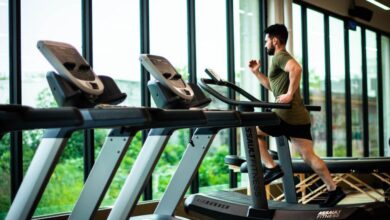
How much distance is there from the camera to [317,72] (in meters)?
7.68

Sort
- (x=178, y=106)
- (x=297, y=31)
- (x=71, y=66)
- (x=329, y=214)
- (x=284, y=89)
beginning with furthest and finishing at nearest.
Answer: (x=297, y=31) < (x=284, y=89) < (x=329, y=214) < (x=178, y=106) < (x=71, y=66)

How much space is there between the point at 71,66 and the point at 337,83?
6.28 metres

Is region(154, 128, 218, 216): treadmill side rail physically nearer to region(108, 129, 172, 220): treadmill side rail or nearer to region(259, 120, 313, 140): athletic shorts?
region(108, 129, 172, 220): treadmill side rail

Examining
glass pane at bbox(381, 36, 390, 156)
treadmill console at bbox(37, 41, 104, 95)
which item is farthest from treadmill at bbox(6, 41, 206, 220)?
glass pane at bbox(381, 36, 390, 156)

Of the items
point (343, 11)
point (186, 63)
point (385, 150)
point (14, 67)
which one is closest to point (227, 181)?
point (186, 63)

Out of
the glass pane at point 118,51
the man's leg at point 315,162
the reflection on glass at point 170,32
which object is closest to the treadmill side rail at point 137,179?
the man's leg at point 315,162

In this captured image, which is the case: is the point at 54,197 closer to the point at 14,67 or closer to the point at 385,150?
the point at 14,67

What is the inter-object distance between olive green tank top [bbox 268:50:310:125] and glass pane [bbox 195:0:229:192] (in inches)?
66.0

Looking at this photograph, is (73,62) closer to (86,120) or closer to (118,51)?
(86,120)

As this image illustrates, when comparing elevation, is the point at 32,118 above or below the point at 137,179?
above

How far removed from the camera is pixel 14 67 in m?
4.04

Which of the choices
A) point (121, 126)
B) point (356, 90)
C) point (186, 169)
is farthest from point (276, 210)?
point (356, 90)

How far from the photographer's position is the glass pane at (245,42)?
6.34 metres

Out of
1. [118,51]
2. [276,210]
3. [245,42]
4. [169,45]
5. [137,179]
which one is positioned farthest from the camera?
[245,42]
